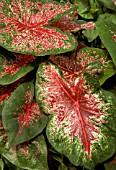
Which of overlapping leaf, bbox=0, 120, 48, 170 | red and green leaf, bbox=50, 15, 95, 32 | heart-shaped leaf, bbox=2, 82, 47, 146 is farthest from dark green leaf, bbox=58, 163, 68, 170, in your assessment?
red and green leaf, bbox=50, 15, 95, 32

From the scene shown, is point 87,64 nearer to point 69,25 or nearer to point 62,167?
point 69,25

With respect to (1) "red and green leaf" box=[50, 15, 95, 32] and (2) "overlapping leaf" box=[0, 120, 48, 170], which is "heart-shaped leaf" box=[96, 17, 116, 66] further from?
(2) "overlapping leaf" box=[0, 120, 48, 170]

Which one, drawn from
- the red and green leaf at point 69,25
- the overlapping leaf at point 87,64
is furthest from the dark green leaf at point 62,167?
the red and green leaf at point 69,25

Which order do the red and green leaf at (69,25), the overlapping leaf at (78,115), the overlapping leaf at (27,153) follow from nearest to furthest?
the overlapping leaf at (78,115), the overlapping leaf at (27,153), the red and green leaf at (69,25)

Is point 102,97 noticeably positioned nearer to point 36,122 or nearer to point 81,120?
point 81,120

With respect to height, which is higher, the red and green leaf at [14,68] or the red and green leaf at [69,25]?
the red and green leaf at [69,25]

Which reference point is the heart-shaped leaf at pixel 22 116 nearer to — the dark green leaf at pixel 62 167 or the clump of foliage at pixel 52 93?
the clump of foliage at pixel 52 93

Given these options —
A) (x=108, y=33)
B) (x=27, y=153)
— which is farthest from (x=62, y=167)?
(x=108, y=33)
